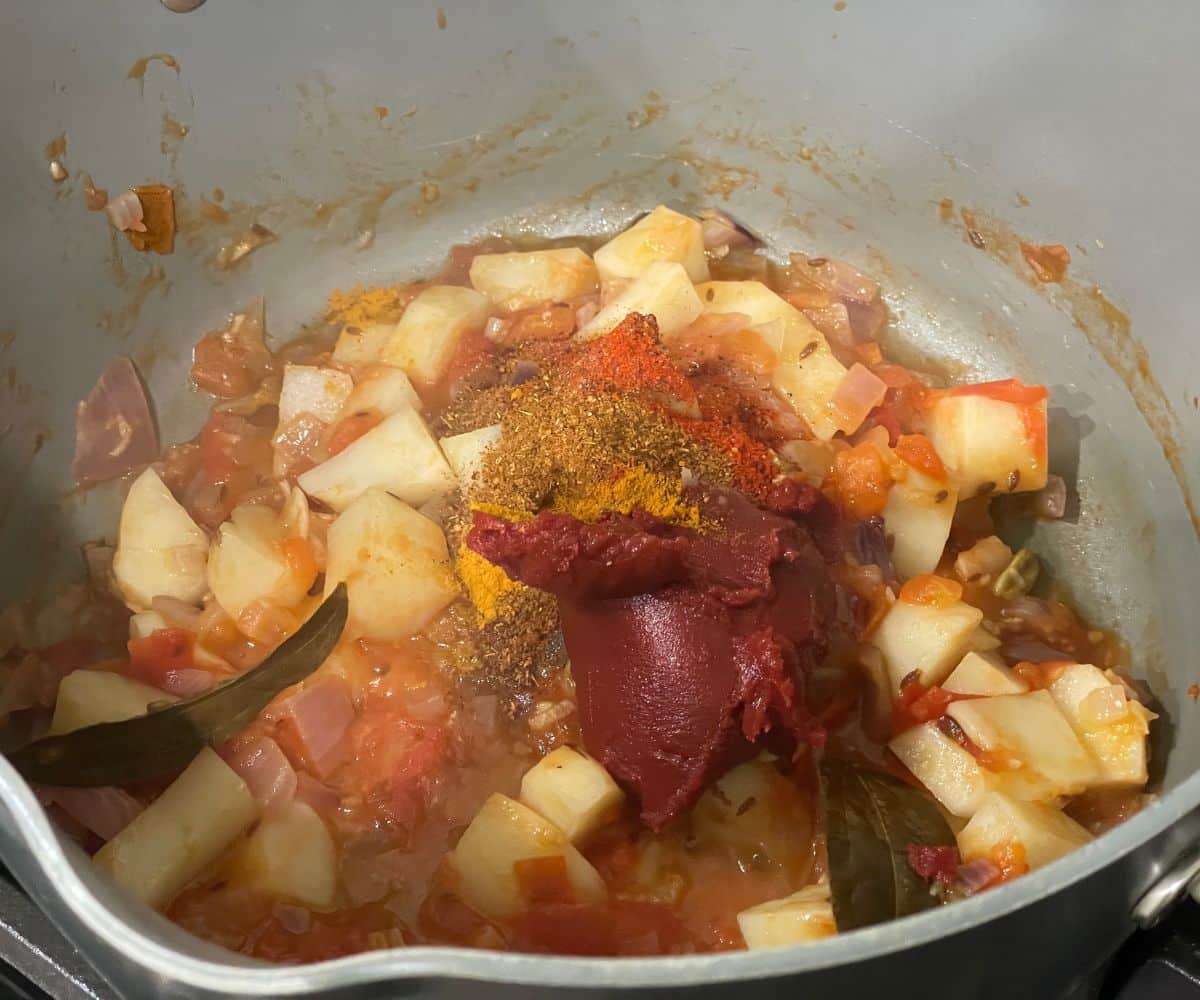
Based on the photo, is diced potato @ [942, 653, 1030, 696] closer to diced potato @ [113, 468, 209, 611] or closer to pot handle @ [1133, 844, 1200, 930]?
pot handle @ [1133, 844, 1200, 930]

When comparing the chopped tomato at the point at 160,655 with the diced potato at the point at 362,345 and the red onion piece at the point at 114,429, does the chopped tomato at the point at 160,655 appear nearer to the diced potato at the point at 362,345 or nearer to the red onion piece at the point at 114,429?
the red onion piece at the point at 114,429

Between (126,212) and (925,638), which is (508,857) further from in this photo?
(126,212)

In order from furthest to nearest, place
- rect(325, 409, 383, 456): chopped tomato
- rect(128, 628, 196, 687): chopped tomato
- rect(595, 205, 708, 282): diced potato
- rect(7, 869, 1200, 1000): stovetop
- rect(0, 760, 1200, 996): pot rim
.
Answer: rect(595, 205, 708, 282): diced potato < rect(325, 409, 383, 456): chopped tomato < rect(128, 628, 196, 687): chopped tomato < rect(7, 869, 1200, 1000): stovetop < rect(0, 760, 1200, 996): pot rim

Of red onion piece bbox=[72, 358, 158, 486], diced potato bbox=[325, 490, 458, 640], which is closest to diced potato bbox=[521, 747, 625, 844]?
diced potato bbox=[325, 490, 458, 640]

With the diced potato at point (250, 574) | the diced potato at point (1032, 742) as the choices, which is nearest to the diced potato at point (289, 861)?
the diced potato at point (250, 574)

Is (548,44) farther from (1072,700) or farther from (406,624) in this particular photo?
(1072,700)

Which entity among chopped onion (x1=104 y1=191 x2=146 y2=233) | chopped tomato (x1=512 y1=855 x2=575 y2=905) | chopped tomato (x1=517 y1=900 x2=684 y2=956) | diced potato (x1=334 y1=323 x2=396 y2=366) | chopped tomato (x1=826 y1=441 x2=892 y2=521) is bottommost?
chopped tomato (x1=517 y1=900 x2=684 y2=956)
